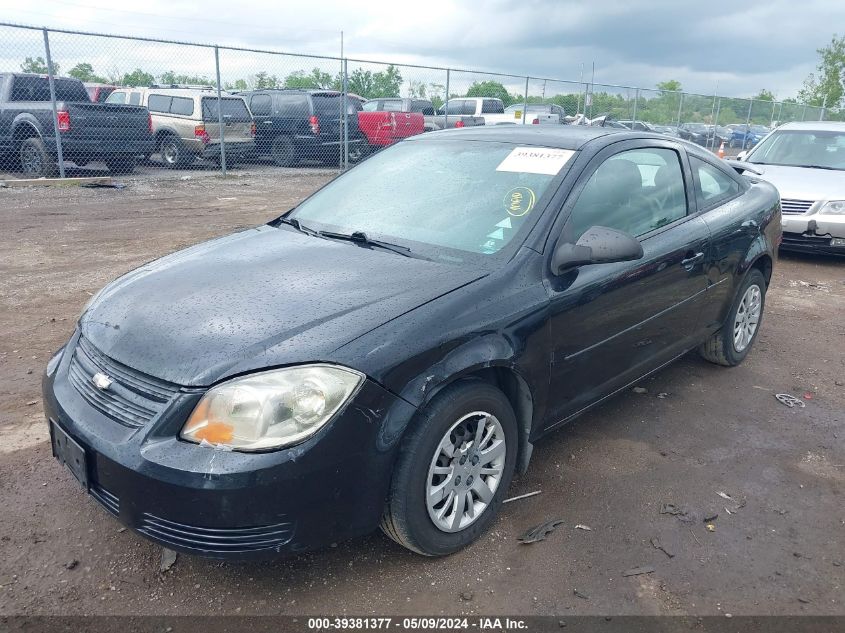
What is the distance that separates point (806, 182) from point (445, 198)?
21.8 feet

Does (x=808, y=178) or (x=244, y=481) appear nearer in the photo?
(x=244, y=481)

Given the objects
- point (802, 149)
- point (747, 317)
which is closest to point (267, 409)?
point (747, 317)

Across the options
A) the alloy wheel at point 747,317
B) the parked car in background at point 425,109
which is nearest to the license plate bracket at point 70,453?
the alloy wheel at point 747,317

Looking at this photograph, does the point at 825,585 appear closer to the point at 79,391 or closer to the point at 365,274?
the point at 365,274

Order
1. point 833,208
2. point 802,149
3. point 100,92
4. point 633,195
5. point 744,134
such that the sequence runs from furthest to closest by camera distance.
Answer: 1. point 744,134
2. point 100,92
3. point 802,149
4. point 833,208
5. point 633,195

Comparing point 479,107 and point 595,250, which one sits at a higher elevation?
point 479,107

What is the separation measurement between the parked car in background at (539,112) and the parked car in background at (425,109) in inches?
63.8

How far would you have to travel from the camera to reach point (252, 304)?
2.59 meters

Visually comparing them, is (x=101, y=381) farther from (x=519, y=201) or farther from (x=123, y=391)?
(x=519, y=201)

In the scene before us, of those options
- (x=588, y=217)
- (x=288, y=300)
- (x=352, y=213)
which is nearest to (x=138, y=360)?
(x=288, y=300)

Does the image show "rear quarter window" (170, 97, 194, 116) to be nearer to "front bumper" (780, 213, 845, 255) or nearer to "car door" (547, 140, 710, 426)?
"front bumper" (780, 213, 845, 255)

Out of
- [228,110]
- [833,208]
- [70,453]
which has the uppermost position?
[228,110]

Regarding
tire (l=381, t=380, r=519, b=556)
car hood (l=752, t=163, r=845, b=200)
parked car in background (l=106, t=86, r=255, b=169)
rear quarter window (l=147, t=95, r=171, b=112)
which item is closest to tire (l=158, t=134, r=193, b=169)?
parked car in background (l=106, t=86, r=255, b=169)

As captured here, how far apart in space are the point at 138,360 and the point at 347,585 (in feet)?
3.72
